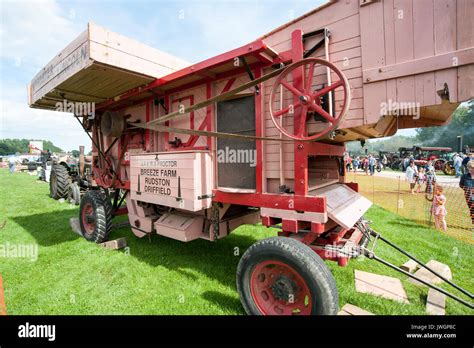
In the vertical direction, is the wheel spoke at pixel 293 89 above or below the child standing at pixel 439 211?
above

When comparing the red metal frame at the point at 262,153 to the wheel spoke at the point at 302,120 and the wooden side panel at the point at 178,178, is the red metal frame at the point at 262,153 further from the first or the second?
the wooden side panel at the point at 178,178

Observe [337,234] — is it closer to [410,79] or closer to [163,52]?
[410,79]

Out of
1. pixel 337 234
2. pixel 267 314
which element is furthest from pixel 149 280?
pixel 337 234

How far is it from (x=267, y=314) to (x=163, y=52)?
4.70 metres

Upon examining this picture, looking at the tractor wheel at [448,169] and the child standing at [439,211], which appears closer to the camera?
the child standing at [439,211]

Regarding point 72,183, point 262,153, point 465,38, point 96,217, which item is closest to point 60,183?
point 72,183

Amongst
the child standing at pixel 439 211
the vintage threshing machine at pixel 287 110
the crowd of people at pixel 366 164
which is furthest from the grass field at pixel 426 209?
the crowd of people at pixel 366 164

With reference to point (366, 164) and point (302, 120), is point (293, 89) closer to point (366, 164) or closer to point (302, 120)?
point (302, 120)

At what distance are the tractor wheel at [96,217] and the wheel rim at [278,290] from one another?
14.3 ft

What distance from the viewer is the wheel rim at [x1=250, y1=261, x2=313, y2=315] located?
2.89 metres

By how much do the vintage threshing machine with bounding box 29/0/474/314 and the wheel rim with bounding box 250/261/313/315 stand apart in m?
0.02

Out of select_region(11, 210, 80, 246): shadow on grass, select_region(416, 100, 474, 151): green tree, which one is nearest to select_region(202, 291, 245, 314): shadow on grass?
select_region(11, 210, 80, 246): shadow on grass

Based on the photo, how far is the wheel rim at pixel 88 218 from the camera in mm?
6066

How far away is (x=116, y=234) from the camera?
22.6 ft
